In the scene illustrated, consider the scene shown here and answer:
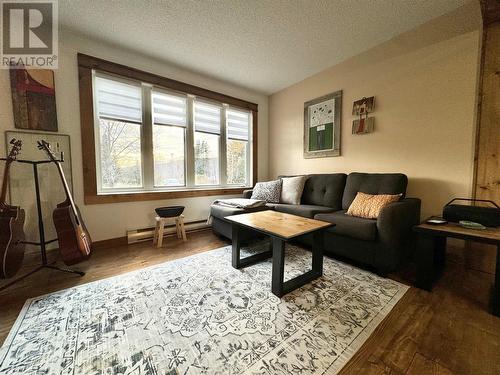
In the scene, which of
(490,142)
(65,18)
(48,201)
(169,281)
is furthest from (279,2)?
(48,201)

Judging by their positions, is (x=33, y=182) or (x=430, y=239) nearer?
(x=430, y=239)

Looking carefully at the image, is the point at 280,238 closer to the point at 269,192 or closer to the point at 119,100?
the point at 269,192

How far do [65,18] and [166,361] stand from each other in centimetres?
305

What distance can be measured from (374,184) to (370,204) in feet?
1.35

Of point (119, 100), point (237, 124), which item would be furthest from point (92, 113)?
point (237, 124)

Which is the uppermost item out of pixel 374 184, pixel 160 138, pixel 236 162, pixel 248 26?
pixel 248 26

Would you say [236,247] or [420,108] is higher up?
[420,108]

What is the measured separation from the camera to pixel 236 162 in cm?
361

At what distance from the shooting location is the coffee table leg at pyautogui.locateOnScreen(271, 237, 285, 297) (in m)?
1.41

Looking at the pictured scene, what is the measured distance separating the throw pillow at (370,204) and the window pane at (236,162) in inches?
82.1

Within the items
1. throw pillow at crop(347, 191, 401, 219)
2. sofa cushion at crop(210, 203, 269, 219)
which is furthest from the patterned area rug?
sofa cushion at crop(210, 203, 269, 219)

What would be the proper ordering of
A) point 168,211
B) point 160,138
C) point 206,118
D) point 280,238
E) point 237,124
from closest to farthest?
point 280,238 → point 168,211 → point 160,138 → point 206,118 → point 237,124

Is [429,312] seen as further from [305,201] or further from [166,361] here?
[305,201]

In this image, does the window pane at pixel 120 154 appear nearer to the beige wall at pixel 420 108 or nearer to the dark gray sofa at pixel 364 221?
the dark gray sofa at pixel 364 221
